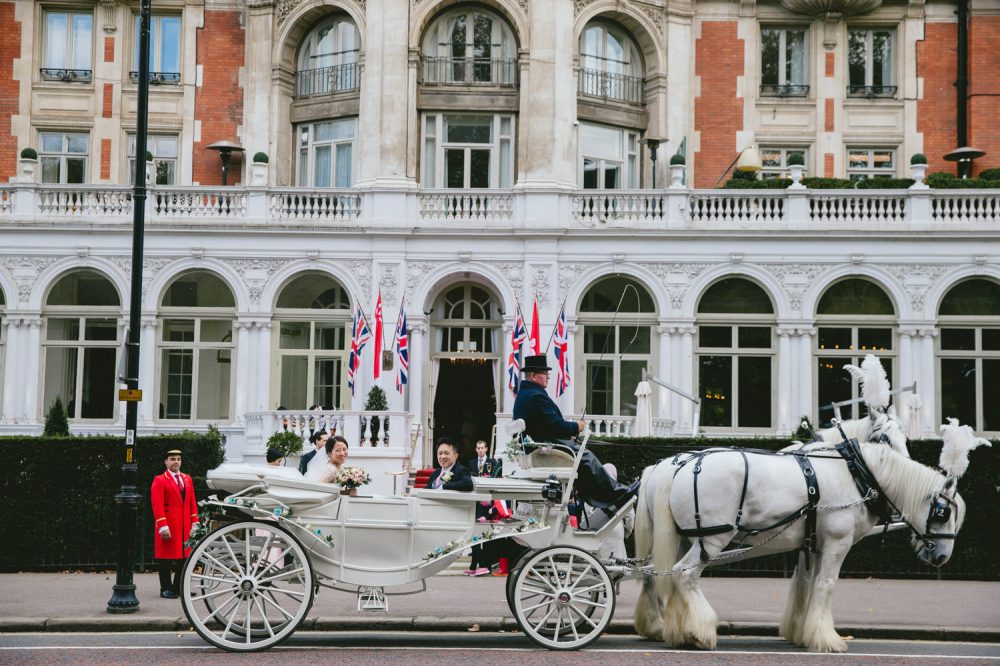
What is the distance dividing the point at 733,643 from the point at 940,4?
80.5 ft

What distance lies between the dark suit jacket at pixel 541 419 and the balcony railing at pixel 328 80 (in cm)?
2031

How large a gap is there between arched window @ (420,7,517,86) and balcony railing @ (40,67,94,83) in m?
8.98

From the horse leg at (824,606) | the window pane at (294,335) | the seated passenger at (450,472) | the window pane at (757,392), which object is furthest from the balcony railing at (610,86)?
the horse leg at (824,606)

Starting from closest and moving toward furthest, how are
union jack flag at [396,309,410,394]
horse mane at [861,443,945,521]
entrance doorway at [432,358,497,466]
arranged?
horse mane at [861,443,945,521] < union jack flag at [396,309,410,394] < entrance doorway at [432,358,497,466]

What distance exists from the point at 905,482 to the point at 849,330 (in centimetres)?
1742

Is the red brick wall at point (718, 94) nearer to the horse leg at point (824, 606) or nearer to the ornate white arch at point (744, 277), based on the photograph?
the ornate white arch at point (744, 277)

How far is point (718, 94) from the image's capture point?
3086cm

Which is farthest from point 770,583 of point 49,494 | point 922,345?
point 922,345

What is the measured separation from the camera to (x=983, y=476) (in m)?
17.2

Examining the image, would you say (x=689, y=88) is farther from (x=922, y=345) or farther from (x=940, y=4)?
(x=922, y=345)

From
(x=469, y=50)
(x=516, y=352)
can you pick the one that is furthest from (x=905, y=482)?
(x=469, y=50)

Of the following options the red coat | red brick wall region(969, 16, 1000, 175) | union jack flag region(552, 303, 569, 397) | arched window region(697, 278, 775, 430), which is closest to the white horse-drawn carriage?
the red coat

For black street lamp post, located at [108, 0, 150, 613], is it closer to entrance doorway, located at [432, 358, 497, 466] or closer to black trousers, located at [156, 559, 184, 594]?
black trousers, located at [156, 559, 184, 594]

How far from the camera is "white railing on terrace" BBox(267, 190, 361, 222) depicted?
27.7 m
